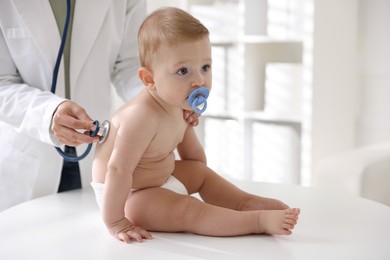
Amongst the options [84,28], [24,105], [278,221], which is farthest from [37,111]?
[278,221]

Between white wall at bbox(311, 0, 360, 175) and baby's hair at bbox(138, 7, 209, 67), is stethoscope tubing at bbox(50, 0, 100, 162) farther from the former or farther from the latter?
white wall at bbox(311, 0, 360, 175)

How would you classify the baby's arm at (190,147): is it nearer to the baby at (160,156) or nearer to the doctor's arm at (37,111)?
the baby at (160,156)

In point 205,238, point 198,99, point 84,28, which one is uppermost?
point 84,28

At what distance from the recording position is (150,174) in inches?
44.3

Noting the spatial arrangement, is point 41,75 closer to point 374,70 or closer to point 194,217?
point 194,217

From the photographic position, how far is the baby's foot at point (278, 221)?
1022 millimetres

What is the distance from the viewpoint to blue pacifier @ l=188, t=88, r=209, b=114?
3.41ft

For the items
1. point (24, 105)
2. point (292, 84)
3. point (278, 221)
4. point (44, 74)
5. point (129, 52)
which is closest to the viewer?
point (278, 221)

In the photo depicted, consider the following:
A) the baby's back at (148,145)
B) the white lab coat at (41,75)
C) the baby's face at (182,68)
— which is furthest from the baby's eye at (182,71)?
the white lab coat at (41,75)

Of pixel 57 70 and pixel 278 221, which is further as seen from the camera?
pixel 57 70

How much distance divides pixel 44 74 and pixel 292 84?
1504 millimetres

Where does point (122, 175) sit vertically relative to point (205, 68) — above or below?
below

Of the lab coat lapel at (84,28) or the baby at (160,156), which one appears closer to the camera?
the baby at (160,156)

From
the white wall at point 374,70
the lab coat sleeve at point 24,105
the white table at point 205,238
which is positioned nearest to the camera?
the white table at point 205,238
